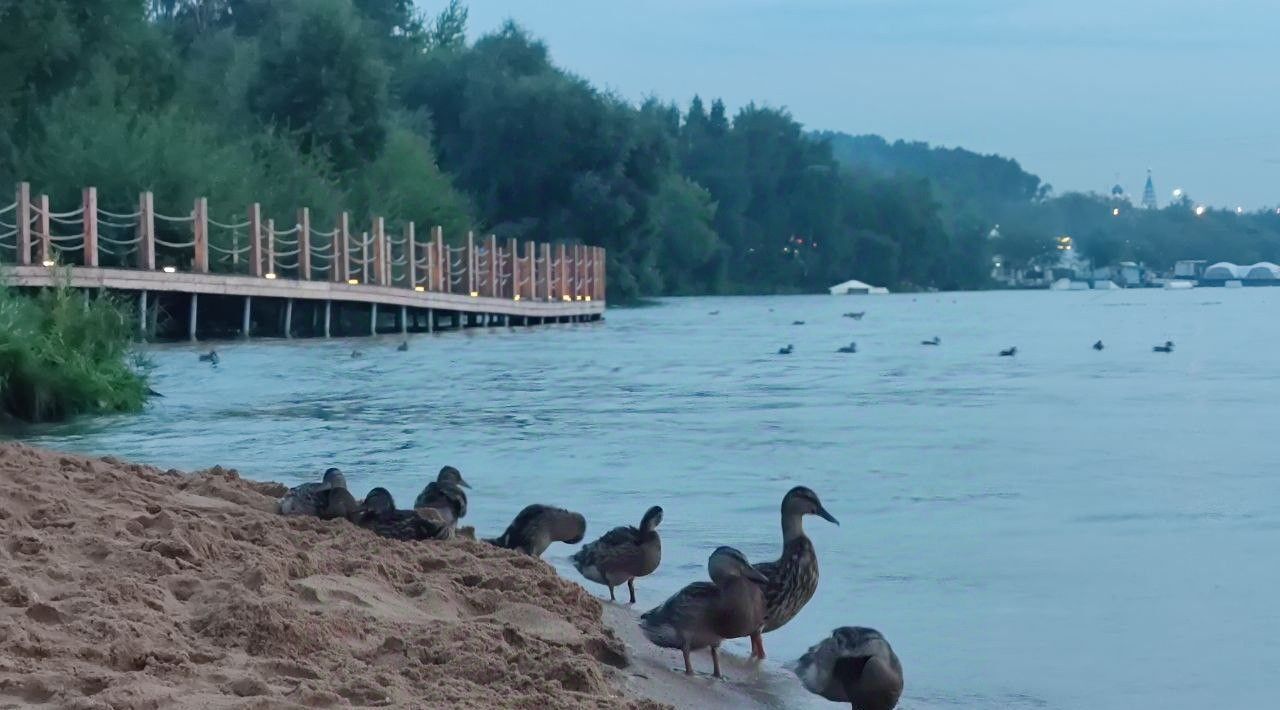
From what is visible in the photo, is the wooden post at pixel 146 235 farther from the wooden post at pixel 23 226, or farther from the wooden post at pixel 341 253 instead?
the wooden post at pixel 341 253

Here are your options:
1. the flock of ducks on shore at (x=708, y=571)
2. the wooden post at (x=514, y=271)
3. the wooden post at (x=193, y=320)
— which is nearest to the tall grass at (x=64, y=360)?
the flock of ducks on shore at (x=708, y=571)

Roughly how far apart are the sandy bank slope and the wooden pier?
10.4 m

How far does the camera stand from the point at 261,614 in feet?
17.2

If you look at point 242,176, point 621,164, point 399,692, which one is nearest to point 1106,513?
point 399,692

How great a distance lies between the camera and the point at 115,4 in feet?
108

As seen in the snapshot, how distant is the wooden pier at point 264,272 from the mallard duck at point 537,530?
9894mm

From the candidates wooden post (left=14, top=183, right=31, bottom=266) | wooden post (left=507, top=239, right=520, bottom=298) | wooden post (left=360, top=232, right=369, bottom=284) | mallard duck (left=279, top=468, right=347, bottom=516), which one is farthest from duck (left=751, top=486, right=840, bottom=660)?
wooden post (left=507, top=239, right=520, bottom=298)

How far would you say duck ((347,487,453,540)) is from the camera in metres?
7.49

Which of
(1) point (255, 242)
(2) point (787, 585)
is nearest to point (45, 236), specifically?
(1) point (255, 242)

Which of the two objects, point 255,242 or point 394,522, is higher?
point 255,242

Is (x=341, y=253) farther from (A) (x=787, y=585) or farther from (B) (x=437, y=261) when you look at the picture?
(A) (x=787, y=585)

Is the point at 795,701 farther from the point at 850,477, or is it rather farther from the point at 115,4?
the point at 115,4

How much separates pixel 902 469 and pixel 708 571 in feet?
18.9

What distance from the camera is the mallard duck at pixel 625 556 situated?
742cm
